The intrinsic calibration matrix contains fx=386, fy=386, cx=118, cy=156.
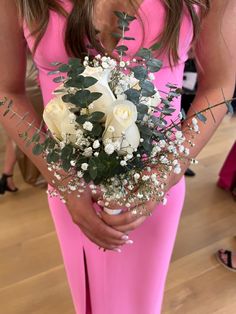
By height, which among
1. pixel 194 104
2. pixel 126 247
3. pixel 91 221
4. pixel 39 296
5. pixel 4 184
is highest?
pixel 194 104

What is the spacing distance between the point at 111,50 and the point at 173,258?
1470 mm

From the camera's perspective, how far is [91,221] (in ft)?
2.91

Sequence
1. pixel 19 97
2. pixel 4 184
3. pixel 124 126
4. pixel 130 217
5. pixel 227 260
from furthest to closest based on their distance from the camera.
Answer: pixel 4 184 → pixel 227 260 → pixel 19 97 → pixel 130 217 → pixel 124 126

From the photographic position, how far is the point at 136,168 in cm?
70

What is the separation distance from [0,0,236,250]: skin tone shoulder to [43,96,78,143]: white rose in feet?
0.88

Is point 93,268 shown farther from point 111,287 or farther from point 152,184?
point 152,184

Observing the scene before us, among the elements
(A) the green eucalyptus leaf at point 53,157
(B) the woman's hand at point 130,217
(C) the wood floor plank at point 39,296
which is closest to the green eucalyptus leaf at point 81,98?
(A) the green eucalyptus leaf at point 53,157

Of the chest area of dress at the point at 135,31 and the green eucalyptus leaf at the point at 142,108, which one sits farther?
the chest area of dress at the point at 135,31

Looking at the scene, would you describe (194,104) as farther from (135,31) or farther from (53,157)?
(53,157)

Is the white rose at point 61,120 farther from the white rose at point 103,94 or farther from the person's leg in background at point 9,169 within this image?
the person's leg in background at point 9,169

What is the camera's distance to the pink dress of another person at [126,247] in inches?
35.7

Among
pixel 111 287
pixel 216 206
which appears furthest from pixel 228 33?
pixel 216 206

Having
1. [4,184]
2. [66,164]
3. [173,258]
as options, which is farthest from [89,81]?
[4,184]

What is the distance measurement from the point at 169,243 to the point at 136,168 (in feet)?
1.71
